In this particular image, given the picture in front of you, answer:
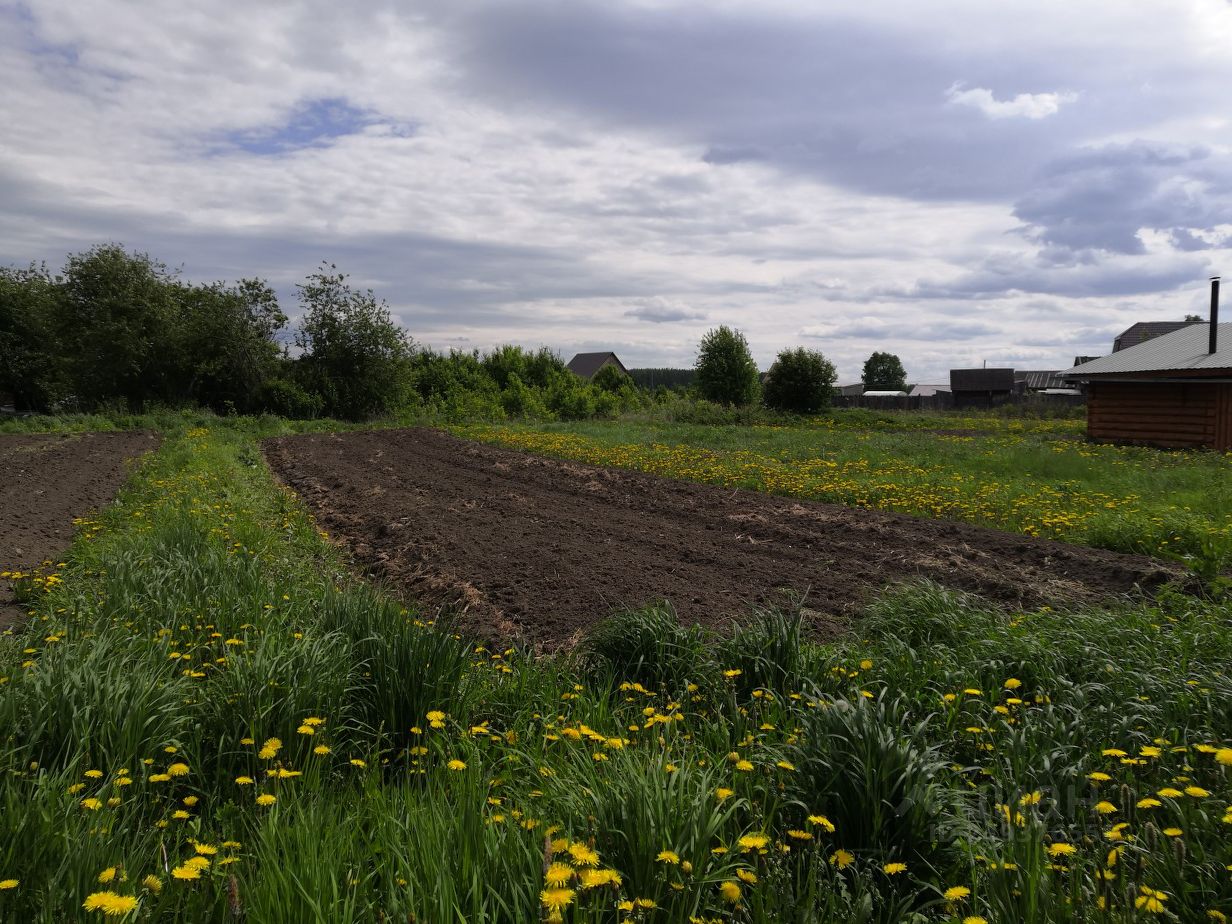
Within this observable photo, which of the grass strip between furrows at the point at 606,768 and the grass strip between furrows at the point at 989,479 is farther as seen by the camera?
the grass strip between furrows at the point at 989,479

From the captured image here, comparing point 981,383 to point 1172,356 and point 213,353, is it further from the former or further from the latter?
point 213,353

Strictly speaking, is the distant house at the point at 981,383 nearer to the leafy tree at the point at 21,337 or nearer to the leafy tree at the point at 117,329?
the leafy tree at the point at 117,329

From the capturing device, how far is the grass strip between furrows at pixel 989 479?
9.41 metres

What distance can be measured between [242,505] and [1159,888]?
447 inches

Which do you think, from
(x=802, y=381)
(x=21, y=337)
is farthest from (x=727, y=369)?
(x=21, y=337)

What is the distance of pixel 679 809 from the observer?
8.35ft

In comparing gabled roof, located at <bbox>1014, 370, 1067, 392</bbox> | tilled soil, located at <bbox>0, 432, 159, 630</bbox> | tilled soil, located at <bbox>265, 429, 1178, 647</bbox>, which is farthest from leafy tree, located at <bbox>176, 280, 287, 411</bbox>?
gabled roof, located at <bbox>1014, 370, 1067, 392</bbox>

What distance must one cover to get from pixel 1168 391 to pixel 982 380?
51889mm

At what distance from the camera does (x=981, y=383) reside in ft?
234

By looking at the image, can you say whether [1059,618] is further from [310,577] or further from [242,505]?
[242,505]

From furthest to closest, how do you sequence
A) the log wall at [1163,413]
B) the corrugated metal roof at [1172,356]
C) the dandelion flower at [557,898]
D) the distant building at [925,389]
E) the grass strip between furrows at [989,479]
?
the distant building at [925,389] → the corrugated metal roof at [1172,356] → the log wall at [1163,413] → the grass strip between furrows at [989,479] → the dandelion flower at [557,898]

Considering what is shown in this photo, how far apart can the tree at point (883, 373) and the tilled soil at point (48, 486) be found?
90.2 m

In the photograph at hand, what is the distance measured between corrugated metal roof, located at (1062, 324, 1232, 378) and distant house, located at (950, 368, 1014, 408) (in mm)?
40124

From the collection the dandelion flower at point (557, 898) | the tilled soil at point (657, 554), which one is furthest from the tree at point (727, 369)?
the dandelion flower at point (557, 898)
